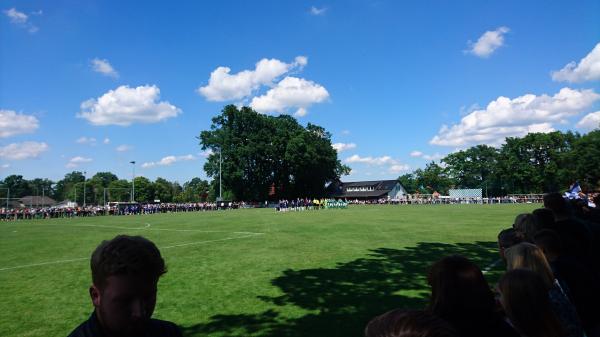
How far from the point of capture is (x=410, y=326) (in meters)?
1.38

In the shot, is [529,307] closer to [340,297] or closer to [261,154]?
[340,297]

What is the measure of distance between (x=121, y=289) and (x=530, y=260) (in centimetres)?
306

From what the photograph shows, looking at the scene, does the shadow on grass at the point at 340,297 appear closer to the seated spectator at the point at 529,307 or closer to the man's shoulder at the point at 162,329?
the seated spectator at the point at 529,307

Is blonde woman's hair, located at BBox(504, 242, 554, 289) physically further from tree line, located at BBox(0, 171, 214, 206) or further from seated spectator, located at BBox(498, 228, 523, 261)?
tree line, located at BBox(0, 171, 214, 206)

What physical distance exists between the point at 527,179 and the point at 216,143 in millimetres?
83981

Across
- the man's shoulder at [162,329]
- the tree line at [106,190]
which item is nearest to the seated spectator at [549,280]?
the man's shoulder at [162,329]

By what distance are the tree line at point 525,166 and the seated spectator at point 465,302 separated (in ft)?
278

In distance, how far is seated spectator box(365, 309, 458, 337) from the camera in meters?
1.36

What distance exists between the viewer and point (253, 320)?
6.48m

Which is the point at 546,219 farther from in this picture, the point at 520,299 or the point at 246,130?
the point at 246,130

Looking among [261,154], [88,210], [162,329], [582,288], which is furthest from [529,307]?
[261,154]

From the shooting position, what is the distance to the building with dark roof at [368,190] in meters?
114

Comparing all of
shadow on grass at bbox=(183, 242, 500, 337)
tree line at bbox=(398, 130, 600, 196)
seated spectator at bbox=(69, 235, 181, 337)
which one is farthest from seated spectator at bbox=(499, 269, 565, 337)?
tree line at bbox=(398, 130, 600, 196)

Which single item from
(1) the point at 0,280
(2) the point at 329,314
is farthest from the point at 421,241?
(1) the point at 0,280
